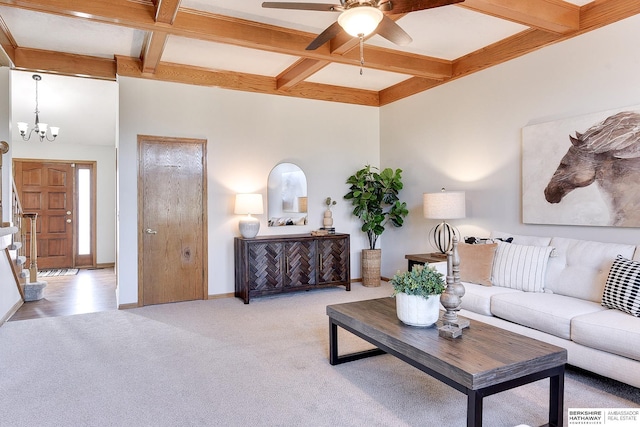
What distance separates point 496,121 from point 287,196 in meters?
2.70

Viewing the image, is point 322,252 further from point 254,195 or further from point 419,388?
point 419,388

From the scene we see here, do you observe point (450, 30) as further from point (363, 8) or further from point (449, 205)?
point (363, 8)

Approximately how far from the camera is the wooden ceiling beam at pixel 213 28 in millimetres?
3141

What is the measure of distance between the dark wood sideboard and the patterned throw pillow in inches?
125

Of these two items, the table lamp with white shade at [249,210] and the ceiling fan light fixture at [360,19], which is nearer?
the ceiling fan light fixture at [360,19]

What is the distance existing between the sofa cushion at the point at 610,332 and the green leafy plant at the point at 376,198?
3036 mm

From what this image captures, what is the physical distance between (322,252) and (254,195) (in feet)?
3.80

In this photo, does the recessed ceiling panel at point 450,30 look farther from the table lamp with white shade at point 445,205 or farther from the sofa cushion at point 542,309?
the sofa cushion at point 542,309

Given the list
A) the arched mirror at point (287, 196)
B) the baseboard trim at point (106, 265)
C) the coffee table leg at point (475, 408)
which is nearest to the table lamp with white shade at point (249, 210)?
the arched mirror at point (287, 196)

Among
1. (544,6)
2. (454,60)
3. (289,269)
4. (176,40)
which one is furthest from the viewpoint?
(289,269)

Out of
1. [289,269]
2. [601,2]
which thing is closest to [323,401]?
[289,269]

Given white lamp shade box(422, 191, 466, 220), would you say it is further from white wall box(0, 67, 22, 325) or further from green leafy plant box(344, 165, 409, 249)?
white wall box(0, 67, 22, 325)

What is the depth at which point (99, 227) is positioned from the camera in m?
7.95

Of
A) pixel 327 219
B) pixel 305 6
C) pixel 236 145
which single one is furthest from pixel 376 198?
pixel 305 6
